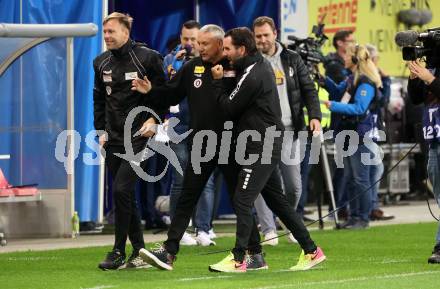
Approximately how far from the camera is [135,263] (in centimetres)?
1162

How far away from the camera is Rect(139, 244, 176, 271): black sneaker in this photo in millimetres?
11109

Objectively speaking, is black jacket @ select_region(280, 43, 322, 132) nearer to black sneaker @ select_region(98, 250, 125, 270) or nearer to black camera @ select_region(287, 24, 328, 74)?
black camera @ select_region(287, 24, 328, 74)

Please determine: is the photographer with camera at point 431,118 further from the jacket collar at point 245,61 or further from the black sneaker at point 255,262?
the black sneaker at point 255,262

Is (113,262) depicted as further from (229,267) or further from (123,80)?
(123,80)

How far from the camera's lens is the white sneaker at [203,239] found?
46.3 ft

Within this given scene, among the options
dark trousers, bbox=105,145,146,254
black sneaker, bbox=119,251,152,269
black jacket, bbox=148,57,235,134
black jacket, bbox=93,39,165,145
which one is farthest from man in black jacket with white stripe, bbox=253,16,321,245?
black sneaker, bbox=119,251,152,269

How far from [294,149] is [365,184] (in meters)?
2.49

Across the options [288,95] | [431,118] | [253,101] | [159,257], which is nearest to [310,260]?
[159,257]

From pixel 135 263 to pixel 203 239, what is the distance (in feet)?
8.48

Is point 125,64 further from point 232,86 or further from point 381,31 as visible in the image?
point 381,31

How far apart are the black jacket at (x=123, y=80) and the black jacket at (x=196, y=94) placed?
0.46ft

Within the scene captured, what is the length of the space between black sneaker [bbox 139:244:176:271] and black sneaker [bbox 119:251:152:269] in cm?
38

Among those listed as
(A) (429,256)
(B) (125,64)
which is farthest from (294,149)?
(B) (125,64)

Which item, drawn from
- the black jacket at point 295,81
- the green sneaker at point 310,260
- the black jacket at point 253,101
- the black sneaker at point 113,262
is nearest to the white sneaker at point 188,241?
the black jacket at point 295,81
